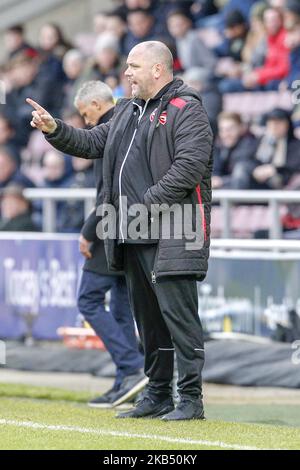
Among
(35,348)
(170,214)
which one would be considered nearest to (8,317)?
(35,348)

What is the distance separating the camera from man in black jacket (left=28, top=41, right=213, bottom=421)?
7383 mm

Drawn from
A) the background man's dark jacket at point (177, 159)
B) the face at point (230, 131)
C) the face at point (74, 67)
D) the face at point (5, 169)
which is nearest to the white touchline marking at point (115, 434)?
the background man's dark jacket at point (177, 159)

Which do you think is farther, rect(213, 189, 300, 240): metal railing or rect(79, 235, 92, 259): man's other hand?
rect(213, 189, 300, 240): metal railing

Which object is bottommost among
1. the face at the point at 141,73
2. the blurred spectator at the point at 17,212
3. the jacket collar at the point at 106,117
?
the blurred spectator at the point at 17,212

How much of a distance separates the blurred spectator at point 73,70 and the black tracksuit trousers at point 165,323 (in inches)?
368

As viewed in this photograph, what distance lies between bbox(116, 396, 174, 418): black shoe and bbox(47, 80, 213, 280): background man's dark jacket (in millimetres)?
943

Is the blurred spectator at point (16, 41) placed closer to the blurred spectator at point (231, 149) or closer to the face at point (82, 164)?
the face at point (82, 164)

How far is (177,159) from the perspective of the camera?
7348 mm

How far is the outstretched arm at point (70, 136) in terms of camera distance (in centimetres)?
746

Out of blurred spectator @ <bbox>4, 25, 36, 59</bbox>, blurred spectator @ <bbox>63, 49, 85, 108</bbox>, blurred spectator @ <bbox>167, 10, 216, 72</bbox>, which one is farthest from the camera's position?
blurred spectator @ <bbox>4, 25, 36, 59</bbox>

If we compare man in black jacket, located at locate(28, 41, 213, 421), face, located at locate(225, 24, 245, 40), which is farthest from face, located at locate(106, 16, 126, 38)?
man in black jacket, located at locate(28, 41, 213, 421)

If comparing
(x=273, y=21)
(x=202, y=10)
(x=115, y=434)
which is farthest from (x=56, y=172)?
(x=115, y=434)

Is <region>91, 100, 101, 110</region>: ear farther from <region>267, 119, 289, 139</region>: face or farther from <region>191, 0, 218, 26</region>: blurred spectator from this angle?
<region>191, 0, 218, 26</region>: blurred spectator

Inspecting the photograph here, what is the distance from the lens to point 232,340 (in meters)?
11.1
